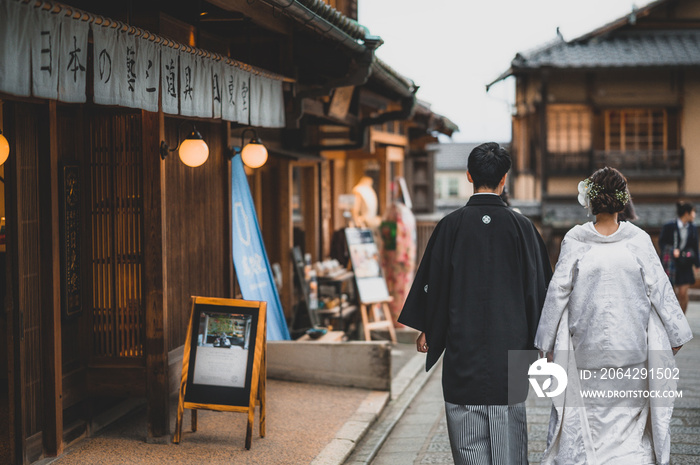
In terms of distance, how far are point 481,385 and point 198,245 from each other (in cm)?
446

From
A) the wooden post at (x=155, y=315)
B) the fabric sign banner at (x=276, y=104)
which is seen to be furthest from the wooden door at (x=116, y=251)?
the fabric sign banner at (x=276, y=104)

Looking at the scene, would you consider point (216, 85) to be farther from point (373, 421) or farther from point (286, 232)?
point (286, 232)

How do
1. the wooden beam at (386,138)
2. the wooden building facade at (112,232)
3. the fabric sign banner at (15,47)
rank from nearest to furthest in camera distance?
the fabric sign banner at (15,47) < the wooden building facade at (112,232) < the wooden beam at (386,138)

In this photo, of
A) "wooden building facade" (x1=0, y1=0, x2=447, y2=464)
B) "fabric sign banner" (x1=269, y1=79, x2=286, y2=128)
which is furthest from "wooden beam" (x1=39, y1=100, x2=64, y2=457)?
"fabric sign banner" (x1=269, y1=79, x2=286, y2=128)

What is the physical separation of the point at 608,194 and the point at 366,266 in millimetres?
8565

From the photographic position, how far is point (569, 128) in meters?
23.7

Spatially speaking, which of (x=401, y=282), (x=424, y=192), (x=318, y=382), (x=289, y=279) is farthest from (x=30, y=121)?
(x=424, y=192)

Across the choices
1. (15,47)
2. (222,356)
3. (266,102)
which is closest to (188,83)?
(266,102)

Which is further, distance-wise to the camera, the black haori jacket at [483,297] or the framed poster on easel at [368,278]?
the framed poster on easel at [368,278]

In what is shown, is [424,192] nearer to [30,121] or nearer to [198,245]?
[198,245]

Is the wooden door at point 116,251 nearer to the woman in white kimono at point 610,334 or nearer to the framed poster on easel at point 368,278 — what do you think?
the woman in white kimono at point 610,334

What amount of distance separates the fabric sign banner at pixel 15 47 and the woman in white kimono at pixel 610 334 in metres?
3.81

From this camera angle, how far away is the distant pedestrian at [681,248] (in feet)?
43.6

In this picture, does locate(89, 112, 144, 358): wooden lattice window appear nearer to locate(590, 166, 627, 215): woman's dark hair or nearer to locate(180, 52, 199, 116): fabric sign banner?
locate(180, 52, 199, 116): fabric sign banner
